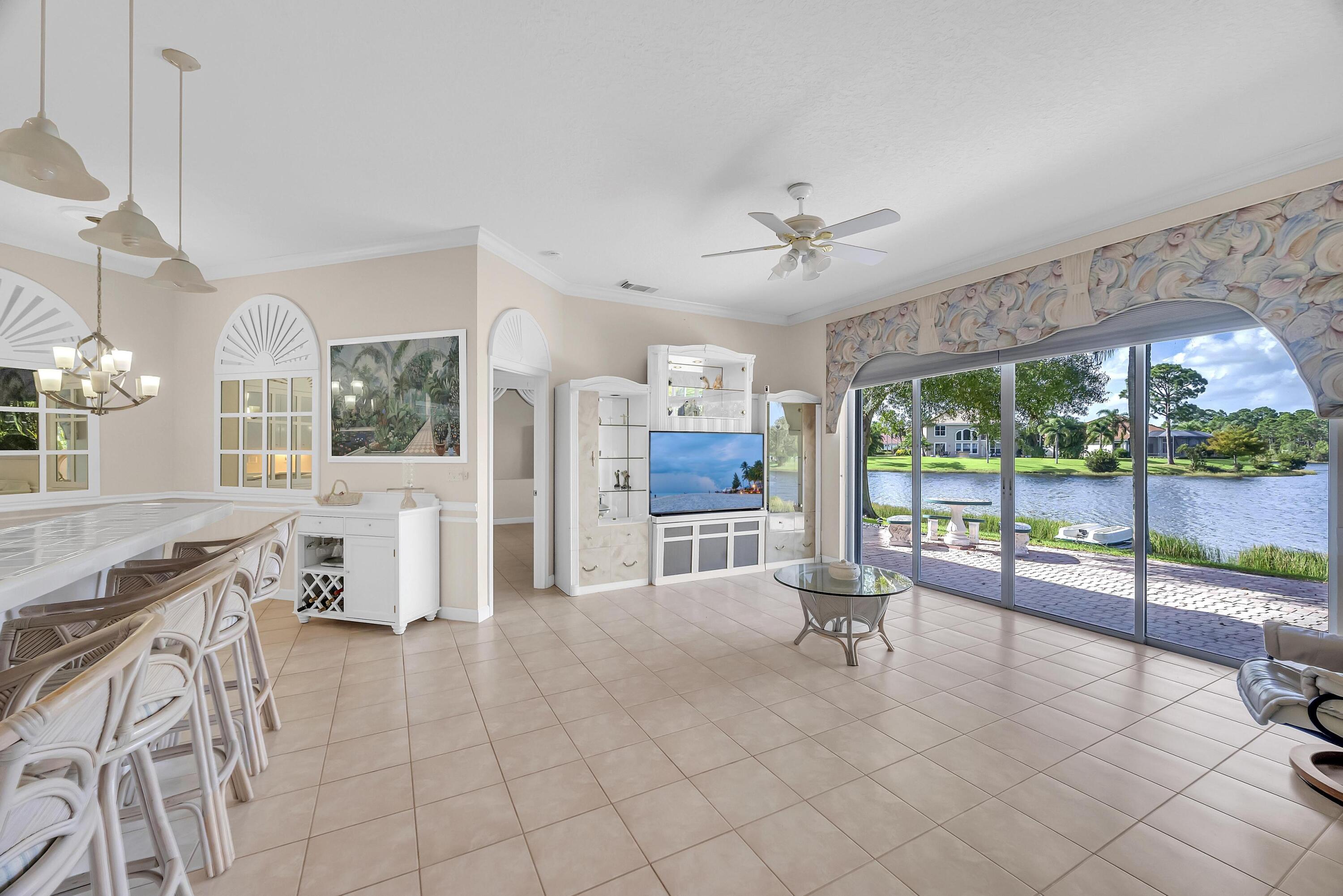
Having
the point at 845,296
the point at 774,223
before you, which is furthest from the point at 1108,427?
the point at 774,223

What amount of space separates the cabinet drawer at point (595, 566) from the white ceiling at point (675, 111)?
9.15 feet

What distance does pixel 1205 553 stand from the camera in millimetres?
3648

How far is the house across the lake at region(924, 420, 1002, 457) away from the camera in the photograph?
483 centimetres

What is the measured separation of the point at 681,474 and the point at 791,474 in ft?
4.56

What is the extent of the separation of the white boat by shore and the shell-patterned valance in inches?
54.4

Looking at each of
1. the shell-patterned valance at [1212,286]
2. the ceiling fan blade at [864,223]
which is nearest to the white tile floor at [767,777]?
the shell-patterned valance at [1212,286]

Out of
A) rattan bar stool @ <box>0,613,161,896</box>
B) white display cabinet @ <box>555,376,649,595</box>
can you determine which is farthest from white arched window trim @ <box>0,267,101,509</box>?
rattan bar stool @ <box>0,613,161,896</box>

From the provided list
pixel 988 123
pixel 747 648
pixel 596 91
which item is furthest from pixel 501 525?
pixel 988 123

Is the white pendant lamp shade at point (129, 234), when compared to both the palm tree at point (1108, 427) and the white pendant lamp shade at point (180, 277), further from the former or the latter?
the palm tree at point (1108, 427)

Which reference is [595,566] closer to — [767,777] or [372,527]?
[372,527]

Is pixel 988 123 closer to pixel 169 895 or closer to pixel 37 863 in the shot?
pixel 37 863

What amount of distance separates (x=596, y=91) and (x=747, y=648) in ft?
11.1

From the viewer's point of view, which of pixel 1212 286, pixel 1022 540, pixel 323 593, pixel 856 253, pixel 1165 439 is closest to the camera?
pixel 1212 286

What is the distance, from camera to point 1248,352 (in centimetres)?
343
